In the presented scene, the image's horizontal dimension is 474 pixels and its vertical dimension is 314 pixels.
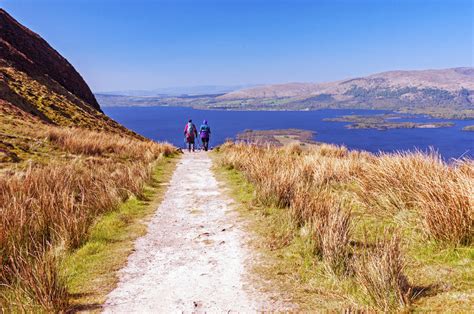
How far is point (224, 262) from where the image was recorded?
211 inches

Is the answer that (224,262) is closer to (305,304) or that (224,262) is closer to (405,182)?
(305,304)

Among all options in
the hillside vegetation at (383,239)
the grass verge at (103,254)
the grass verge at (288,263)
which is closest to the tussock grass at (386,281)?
the hillside vegetation at (383,239)

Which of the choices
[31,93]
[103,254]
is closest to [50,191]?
[103,254]

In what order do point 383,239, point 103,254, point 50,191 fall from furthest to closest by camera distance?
point 50,191
point 103,254
point 383,239

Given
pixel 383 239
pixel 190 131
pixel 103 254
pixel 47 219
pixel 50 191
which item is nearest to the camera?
pixel 383 239

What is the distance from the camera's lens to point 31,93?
28125 millimetres

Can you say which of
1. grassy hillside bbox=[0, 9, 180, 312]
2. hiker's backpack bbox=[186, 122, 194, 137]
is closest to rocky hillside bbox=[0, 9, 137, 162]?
grassy hillside bbox=[0, 9, 180, 312]

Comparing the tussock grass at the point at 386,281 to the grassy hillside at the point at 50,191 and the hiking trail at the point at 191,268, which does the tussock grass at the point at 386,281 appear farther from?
the grassy hillside at the point at 50,191

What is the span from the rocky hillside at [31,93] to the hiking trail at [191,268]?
7.29 metres

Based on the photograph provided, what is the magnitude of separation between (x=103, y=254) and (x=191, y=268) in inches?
62.8

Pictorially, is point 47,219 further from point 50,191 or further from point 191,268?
point 191,268

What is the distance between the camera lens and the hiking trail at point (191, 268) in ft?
13.5

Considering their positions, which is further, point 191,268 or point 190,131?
point 190,131

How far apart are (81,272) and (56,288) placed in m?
1.18
